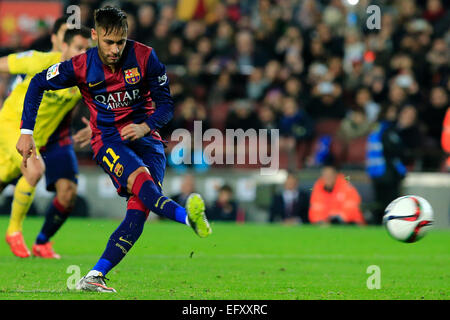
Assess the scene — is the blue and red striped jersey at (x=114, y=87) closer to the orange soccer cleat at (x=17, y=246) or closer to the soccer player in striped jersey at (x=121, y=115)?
the soccer player in striped jersey at (x=121, y=115)

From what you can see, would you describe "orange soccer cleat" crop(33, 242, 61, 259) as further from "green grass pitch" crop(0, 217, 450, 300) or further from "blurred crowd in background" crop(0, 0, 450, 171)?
"blurred crowd in background" crop(0, 0, 450, 171)

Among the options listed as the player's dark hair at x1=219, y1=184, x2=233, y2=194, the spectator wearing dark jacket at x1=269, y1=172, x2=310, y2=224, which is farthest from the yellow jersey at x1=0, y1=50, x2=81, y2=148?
the spectator wearing dark jacket at x1=269, y1=172, x2=310, y2=224

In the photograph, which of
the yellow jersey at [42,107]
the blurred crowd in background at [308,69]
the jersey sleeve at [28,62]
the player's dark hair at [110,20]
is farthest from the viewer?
the blurred crowd in background at [308,69]

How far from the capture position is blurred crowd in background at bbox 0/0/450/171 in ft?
55.4

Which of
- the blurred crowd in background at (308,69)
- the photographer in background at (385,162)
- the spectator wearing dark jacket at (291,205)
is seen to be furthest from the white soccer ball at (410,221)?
the blurred crowd in background at (308,69)

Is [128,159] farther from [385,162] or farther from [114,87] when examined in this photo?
[385,162]

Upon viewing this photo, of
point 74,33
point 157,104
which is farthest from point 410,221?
point 74,33

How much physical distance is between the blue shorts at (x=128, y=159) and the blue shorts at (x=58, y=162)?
2.62 metres

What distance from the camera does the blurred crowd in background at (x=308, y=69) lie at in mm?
16875

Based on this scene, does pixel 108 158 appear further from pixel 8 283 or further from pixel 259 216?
pixel 259 216

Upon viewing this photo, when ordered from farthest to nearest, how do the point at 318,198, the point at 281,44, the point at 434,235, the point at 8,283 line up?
the point at 281,44
the point at 318,198
the point at 434,235
the point at 8,283

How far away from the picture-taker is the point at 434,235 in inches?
562
